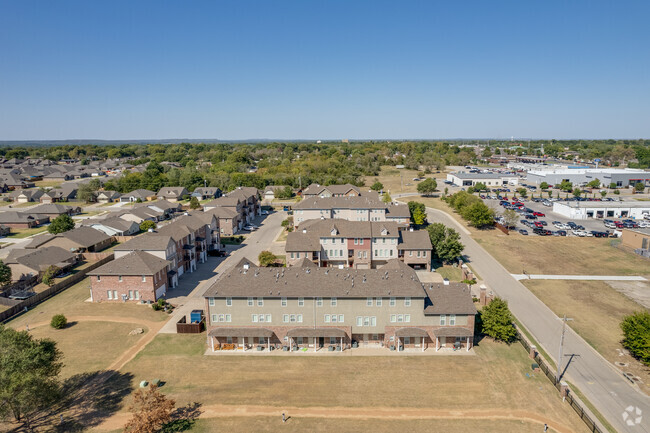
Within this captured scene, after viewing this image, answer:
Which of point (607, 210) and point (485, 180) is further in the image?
point (485, 180)

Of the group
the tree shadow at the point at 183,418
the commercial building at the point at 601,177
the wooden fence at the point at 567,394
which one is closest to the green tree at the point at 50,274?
the tree shadow at the point at 183,418

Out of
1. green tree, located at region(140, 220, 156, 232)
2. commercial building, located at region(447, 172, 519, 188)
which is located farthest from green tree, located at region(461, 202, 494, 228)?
green tree, located at region(140, 220, 156, 232)

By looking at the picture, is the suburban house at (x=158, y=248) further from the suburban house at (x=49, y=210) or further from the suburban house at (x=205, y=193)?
the suburban house at (x=205, y=193)

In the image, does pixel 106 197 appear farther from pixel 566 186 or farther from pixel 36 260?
pixel 566 186

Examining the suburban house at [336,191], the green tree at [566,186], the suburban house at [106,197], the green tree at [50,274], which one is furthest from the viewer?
the green tree at [566,186]

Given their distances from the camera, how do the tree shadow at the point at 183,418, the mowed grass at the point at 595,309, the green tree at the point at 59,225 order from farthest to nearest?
the green tree at the point at 59,225
the mowed grass at the point at 595,309
the tree shadow at the point at 183,418

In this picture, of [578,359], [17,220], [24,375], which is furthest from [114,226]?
[578,359]
